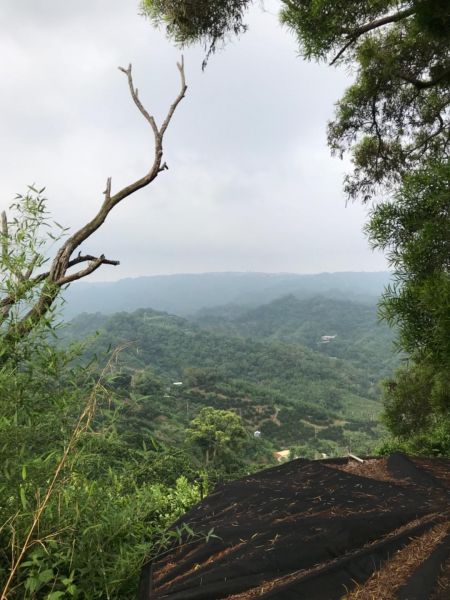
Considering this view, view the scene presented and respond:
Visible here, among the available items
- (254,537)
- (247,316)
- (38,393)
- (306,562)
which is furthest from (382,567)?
(247,316)

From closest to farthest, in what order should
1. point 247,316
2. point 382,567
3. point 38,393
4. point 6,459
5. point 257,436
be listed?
point 6,459, point 38,393, point 382,567, point 257,436, point 247,316

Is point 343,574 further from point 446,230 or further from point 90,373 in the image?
point 446,230

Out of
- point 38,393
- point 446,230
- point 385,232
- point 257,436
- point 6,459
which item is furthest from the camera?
point 257,436

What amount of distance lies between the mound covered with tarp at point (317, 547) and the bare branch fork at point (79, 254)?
5.33 ft

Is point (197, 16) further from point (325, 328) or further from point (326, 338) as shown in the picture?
point (325, 328)

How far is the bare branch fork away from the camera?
2.06m

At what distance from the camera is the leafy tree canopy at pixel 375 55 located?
11.9 feet

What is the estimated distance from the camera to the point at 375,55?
15.9 ft

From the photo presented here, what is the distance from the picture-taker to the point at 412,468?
12.5 feet

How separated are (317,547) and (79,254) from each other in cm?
222

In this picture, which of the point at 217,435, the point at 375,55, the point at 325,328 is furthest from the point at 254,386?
the point at 325,328

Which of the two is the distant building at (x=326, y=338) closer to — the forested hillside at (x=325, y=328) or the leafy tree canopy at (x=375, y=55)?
the forested hillside at (x=325, y=328)

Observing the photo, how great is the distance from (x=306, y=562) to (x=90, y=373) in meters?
1.59

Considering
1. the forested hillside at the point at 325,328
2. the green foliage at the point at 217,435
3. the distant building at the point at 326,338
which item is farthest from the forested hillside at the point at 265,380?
the green foliage at the point at 217,435
